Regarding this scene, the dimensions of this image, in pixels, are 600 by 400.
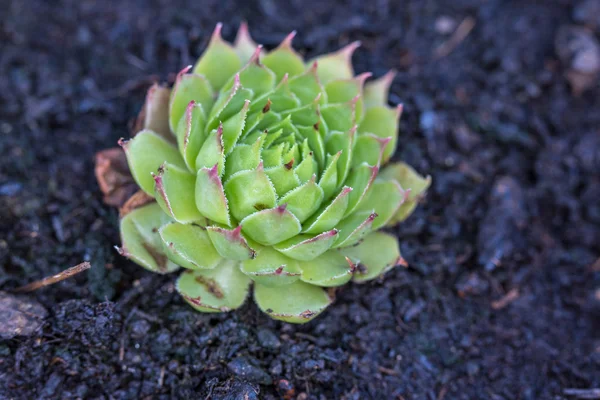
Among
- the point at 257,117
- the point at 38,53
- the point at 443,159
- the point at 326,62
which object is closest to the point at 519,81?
the point at 443,159

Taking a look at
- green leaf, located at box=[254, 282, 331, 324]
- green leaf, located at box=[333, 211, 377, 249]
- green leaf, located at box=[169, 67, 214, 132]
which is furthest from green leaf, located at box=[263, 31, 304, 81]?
green leaf, located at box=[254, 282, 331, 324]

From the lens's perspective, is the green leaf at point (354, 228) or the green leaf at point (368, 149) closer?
the green leaf at point (354, 228)

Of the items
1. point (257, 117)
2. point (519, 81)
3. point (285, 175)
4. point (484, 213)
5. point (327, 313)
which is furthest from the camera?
point (519, 81)

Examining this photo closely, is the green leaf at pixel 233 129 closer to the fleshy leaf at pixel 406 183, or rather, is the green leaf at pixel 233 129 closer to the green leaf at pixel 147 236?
the green leaf at pixel 147 236

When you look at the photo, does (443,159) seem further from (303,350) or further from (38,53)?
(38,53)

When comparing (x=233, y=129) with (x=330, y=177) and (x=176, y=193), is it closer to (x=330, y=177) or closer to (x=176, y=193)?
(x=176, y=193)

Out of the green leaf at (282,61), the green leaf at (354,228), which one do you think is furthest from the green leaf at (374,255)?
the green leaf at (282,61)

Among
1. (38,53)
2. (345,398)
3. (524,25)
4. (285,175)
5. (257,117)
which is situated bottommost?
(345,398)

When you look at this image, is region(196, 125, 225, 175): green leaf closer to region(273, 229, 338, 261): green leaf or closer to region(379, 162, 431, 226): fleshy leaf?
region(273, 229, 338, 261): green leaf
